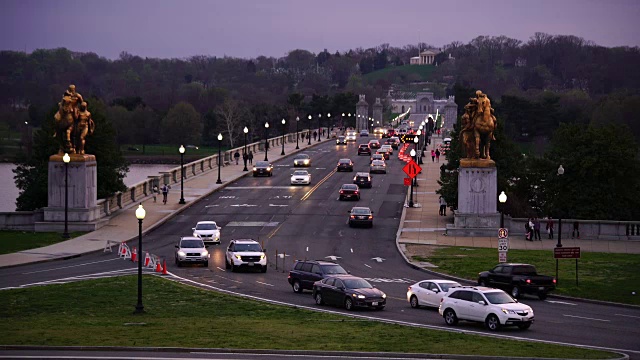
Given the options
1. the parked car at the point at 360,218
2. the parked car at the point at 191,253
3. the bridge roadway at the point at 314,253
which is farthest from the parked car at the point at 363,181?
the parked car at the point at 191,253

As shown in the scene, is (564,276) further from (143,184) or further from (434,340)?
(143,184)

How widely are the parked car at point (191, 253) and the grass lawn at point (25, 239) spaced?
966 centimetres

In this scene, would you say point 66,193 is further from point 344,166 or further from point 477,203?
point 344,166

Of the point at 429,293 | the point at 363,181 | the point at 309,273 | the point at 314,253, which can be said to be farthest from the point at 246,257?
the point at 363,181

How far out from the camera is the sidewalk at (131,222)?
175ft

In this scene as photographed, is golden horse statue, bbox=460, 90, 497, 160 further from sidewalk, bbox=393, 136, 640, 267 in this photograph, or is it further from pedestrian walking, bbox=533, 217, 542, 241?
pedestrian walking, bbox=533, 217, 542, 241

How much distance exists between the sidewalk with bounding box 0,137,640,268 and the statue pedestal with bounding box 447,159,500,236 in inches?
37.6

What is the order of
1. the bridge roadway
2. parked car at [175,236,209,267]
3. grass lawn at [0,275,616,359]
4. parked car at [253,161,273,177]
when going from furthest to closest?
parked car at [253,161,273,177]
parked car at [175,236,209,267]
the bridge roadway
grass lawn at [0,275,616,359]

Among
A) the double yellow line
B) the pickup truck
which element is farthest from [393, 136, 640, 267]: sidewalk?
the pickup truck

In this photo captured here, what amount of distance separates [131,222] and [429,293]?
105 feet

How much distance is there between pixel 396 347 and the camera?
1158 inches

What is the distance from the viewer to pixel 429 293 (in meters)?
38.3

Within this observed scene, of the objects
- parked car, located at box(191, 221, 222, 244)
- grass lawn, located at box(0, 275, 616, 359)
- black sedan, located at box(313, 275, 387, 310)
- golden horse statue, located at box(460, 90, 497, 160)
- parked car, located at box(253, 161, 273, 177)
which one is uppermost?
golden horse statue, located at box(460, 90, 497, 160)

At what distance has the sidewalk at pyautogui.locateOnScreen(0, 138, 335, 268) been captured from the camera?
53.2m
